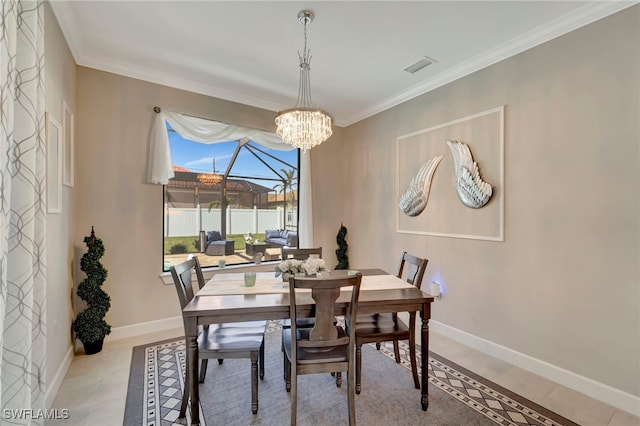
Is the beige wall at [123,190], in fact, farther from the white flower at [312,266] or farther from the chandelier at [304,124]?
the white flower at [312,266]

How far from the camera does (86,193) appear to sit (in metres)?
2.98

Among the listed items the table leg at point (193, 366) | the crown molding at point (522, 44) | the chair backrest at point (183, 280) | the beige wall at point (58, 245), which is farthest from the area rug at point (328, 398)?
the crown molding at point (522, 44)

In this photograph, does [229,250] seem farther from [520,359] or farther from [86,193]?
[520,359]

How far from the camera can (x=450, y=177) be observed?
10.6 ft

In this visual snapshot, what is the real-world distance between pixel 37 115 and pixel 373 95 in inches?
135

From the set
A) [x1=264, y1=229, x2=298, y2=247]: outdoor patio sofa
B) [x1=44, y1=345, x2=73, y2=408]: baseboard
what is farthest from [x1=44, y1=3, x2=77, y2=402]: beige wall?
[x1=264, y1=229, x2=298, y2=247]: outdoor patio sofa

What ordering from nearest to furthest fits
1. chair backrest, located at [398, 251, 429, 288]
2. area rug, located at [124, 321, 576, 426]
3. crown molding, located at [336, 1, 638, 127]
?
area rug, located at [124, 321, 576, 426] → crown molding, located at [336, 1, 638, 127] → chair backrest, located at [398, 251, 429, 288]

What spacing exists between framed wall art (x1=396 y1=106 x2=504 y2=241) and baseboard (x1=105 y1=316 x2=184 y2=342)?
3.05 meters

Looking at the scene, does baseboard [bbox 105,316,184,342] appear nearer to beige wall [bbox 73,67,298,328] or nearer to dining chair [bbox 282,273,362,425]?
beige wall [bbox 73,67,298,328]

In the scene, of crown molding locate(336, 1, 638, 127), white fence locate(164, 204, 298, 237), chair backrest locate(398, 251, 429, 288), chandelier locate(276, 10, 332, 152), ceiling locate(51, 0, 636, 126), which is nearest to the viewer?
crown molding locate(336, 1, 638, 127)

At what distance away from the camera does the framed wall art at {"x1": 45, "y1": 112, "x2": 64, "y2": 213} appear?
6.86 ft

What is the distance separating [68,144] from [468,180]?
12.7 ft

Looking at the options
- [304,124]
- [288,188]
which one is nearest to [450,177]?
[304,124]

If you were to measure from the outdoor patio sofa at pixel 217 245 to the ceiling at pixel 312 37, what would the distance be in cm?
188
